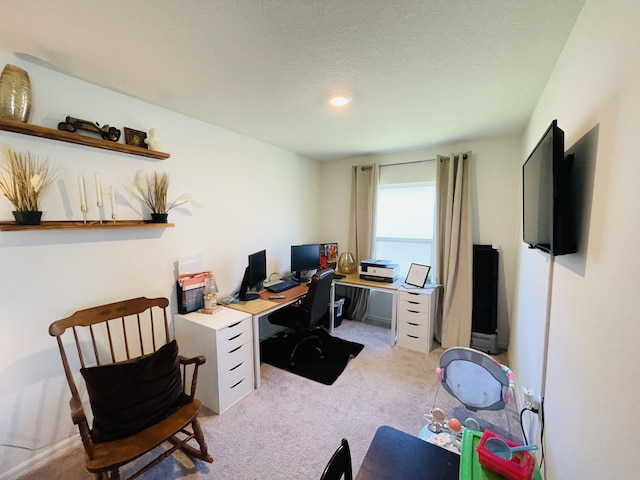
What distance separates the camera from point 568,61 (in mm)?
1250

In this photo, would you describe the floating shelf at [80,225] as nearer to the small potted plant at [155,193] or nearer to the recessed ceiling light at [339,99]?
the small potted plant at [155,193]

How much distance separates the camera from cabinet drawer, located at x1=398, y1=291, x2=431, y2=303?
9.57ft

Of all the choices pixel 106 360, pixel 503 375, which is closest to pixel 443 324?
pixel 503 375

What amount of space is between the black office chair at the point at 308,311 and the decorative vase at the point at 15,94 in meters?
2.21

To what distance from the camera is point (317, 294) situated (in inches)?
103

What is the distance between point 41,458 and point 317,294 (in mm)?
2123

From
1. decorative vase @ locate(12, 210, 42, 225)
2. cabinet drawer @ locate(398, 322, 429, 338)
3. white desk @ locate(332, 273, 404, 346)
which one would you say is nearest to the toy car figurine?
decorative vase @ locate(12, 210, 42, 225)

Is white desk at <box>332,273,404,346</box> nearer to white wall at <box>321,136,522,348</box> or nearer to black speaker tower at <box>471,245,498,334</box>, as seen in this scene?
black speaker tower at <box>471,245,498,334</box>

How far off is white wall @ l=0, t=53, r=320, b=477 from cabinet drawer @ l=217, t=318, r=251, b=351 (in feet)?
1.96

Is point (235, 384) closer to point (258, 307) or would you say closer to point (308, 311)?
point (258, 307)

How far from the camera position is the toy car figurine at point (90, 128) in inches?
62.6

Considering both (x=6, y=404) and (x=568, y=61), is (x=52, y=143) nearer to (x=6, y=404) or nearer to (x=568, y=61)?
(x=6, y=404)

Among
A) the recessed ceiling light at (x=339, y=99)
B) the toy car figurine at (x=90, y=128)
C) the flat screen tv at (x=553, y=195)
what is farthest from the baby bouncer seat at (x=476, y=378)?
the toy car figurine at (x=90, y=128)

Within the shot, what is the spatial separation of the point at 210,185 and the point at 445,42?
2.14 metres
